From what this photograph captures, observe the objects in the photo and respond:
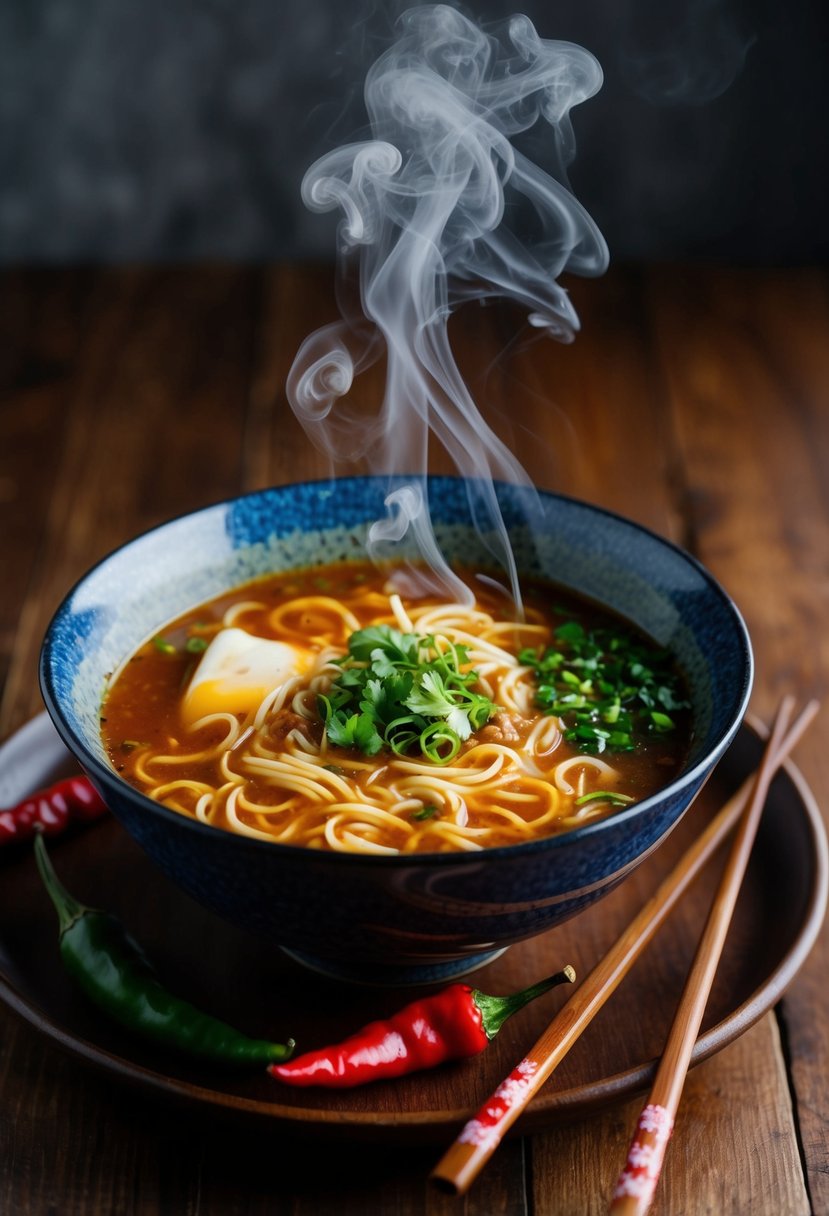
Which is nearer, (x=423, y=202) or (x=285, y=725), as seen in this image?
(x=285, y=725)

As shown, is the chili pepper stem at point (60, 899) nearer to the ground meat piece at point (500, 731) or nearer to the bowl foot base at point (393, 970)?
the bowl foot base at point (393, 970)

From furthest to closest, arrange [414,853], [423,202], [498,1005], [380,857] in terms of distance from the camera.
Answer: [423,202], [498,1005], [414,853], [380,857]

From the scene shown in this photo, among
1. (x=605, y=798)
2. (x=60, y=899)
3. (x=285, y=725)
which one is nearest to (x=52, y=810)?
(x=60, y=899)

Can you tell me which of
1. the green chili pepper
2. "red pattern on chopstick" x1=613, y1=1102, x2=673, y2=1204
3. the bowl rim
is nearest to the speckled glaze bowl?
the bowl rim

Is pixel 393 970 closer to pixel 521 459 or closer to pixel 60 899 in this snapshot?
pixel 60 899

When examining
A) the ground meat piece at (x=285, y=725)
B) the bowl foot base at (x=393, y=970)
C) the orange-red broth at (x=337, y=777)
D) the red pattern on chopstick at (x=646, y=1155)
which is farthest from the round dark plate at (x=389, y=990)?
the ground meat piece at (x=285, y=725)

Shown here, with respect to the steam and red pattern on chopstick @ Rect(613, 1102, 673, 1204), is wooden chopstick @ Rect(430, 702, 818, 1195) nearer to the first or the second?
red pattern on chopstick @ Rect(613, 1102, 673, 1204)

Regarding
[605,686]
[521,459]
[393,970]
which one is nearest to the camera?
[393,970]
